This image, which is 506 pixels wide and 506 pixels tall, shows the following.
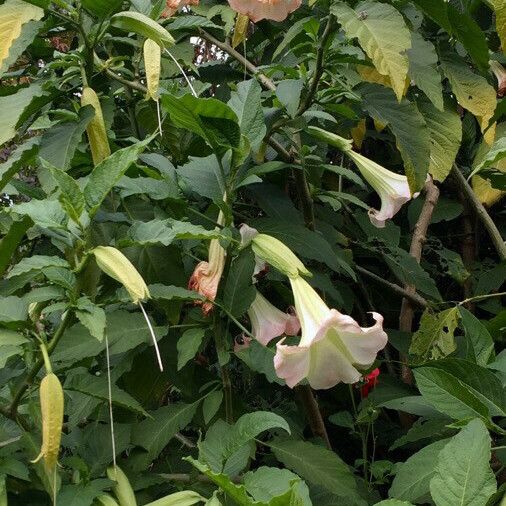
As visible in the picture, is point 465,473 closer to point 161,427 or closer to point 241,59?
point 161,427

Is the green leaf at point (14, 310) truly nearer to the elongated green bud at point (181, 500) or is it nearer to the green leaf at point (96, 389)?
→ the green leaf at point (96, 389)

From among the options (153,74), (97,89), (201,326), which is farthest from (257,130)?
(97,89)

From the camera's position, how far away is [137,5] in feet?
4.52

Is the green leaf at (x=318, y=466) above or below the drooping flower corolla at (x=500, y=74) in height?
below

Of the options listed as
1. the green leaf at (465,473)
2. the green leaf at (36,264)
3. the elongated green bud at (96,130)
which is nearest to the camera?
the green leaf at (465,473)

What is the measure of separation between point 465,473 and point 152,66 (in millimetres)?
708

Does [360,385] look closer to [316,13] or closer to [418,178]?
[418,178]

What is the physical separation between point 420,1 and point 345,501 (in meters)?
0.75

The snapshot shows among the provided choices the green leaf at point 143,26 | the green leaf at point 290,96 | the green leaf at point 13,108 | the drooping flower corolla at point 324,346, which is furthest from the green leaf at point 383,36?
the green leaf at point 13,108

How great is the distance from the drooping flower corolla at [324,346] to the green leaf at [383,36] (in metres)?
0.36

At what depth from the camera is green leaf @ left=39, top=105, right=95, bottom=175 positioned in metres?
1.27

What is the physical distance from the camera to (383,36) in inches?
51.4

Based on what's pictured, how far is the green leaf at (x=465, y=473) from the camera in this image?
874mm

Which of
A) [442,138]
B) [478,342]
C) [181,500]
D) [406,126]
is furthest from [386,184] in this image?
[181,500]
